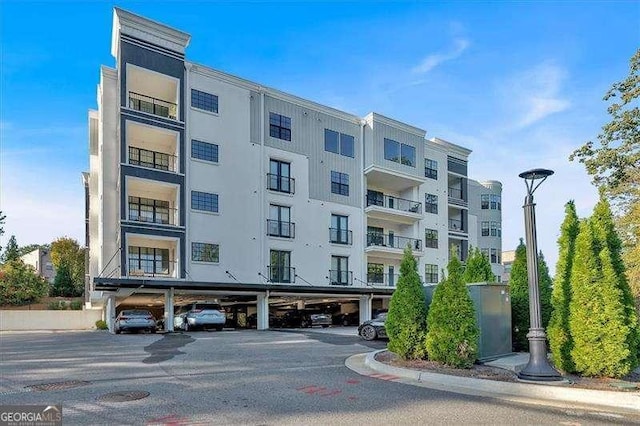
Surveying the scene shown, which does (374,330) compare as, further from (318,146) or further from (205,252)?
(318,146)

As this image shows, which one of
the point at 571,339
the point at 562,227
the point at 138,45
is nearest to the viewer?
the point at 571,339

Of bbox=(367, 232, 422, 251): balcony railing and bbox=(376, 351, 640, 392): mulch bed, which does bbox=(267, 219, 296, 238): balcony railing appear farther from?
bbox=(376, 351, 640, 392): mulch bed

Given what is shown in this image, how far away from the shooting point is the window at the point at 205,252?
26.8 meters

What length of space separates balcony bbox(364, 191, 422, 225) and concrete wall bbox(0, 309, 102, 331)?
Result: 2149 cm

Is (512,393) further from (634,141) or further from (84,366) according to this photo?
(634,141)

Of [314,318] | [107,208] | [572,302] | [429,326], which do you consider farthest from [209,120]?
[572,302]

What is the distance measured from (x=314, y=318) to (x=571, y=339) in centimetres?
2111

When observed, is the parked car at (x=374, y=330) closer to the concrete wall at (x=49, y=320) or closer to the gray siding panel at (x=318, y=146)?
the gray siding panel at (x=318, y=146)

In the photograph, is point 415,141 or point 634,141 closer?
point 634,141

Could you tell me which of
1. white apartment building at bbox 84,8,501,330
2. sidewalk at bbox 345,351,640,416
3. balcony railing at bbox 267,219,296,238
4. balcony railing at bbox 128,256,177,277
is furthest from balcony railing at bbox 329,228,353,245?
sidewalk at bbox 345,351,640,416

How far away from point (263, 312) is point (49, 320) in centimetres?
1790

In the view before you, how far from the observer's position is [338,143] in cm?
3397

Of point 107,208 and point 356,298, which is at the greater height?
point 107,208

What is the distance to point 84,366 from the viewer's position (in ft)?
36.3
